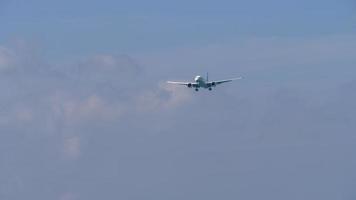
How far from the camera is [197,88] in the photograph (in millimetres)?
92500

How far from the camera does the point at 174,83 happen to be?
328ft

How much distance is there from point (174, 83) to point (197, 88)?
33.9 ft

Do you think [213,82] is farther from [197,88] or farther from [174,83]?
[174,83]

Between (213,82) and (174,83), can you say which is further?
(174,83)

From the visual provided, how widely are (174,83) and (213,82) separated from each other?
555 inches

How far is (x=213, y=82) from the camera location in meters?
91.7

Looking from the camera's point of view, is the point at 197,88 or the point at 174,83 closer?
the point at 197,88

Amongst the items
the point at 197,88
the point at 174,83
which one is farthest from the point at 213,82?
the point at 174,83

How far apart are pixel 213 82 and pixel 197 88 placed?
16.1ft
